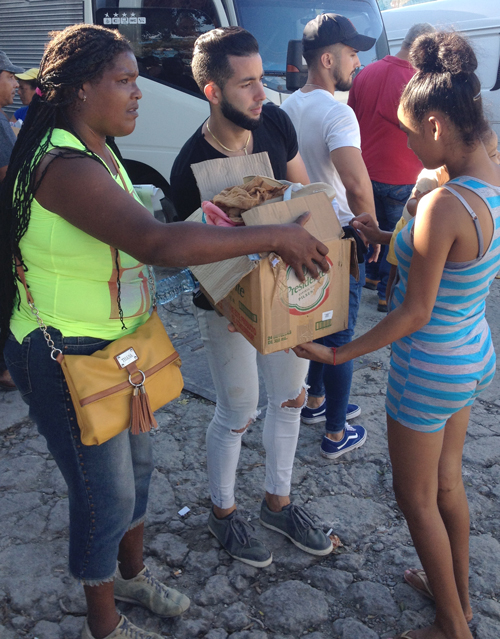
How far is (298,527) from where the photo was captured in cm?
238

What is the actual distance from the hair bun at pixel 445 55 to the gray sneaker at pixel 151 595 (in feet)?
6.56

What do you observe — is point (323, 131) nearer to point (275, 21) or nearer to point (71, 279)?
point (71, 279)

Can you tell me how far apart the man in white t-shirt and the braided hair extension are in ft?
4.68

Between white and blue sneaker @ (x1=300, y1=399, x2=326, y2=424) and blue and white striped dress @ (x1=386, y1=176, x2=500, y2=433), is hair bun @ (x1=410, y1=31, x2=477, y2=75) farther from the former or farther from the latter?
white and blue sneaker @ (x1=300, y1=399, x2=326, y2=424)

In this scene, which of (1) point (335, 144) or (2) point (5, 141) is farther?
(2) point (5, 141)

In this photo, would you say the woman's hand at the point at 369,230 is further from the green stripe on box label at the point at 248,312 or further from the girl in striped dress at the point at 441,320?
the green stripe on box label at the point at 248,312

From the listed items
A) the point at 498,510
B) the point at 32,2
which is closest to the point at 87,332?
the point at 498,510

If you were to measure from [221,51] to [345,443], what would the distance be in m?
1.99

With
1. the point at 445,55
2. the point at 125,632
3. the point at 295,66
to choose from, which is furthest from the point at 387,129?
the point at 125,632

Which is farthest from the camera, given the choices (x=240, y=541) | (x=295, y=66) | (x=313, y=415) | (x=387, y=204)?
(x=387, y=204)

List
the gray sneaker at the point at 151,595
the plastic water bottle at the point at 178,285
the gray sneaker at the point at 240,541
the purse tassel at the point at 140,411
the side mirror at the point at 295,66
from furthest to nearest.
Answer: the side mirror at the point at 295,66, the plastic water bottle at the point at 178,285, the gray sneaker at the point at 240,541, the gray sneaker at the point at 151,595, the purse tassel at the point at 140,411

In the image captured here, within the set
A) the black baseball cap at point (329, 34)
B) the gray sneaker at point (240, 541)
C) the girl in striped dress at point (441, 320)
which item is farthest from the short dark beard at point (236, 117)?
the gray sneaker at point (240, 541)

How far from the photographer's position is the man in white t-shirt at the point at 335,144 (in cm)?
276

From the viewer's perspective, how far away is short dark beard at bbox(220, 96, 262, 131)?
209cm
